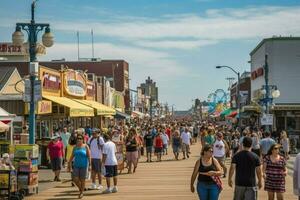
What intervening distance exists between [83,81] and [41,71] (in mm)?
12770

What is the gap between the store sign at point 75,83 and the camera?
1467 inches

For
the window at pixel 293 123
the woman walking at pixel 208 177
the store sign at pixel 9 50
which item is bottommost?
the woman walking at pixel 208 177

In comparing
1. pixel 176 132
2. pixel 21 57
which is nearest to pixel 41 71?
pixel 176 132

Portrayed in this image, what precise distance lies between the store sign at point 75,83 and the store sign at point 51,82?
1.87 m

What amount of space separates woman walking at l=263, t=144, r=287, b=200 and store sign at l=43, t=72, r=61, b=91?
19940mm

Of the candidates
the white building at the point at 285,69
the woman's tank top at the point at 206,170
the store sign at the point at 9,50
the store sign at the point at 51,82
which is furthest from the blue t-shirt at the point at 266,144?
the store sign at the point at 9,50

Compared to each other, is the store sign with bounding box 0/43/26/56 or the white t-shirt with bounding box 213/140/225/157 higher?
the store sign with bounding box 0/43/26/56

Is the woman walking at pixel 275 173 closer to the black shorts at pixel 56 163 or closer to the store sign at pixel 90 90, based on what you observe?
the black shorts at pixel 56 163

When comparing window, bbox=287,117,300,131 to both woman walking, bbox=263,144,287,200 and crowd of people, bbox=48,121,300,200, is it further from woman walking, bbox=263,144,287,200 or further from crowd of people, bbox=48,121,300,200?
woman walking, bbox=263,144,287,200

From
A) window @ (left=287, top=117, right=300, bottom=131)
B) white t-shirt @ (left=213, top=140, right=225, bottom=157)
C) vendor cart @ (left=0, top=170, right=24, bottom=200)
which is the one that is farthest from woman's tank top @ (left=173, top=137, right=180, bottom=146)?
window @ (left=287, top=117, right=300, bottom=131)

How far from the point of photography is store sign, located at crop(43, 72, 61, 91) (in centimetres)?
3110

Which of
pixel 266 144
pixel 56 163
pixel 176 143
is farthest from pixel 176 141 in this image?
pixel 56 163

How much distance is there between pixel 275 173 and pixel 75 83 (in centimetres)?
2820

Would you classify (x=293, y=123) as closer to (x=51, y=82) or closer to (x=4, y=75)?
(x=4, y=75)
